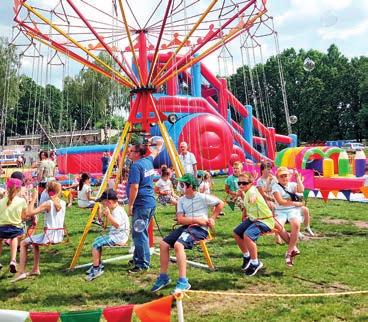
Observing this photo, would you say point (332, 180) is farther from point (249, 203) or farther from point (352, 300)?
point (352, 300)

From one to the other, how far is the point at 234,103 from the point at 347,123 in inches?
1466

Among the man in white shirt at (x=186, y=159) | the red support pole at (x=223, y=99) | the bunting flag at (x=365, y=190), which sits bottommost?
the bunting flag at (x=365, y=190)

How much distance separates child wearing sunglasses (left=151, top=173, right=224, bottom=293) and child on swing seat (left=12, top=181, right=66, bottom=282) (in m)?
1.67

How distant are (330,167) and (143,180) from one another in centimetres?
592

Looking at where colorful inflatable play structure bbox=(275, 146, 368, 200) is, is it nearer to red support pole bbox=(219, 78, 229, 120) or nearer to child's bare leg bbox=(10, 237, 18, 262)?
child's bare leg bbox=(10, 237, 18, 262)

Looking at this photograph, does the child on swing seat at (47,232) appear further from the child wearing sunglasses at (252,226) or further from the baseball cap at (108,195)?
the child wearing sunglasses at (252,226)

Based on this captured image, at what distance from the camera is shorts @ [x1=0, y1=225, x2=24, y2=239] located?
6312 mm

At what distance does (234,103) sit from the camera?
2327 centimetres

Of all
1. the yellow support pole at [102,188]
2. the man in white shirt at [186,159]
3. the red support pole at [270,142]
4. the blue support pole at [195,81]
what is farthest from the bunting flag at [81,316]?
the red support pole at [270,142]

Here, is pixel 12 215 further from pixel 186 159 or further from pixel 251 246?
pixel 186 159

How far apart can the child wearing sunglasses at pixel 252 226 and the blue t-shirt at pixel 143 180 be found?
4.14ft

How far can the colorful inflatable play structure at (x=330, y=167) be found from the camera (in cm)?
960

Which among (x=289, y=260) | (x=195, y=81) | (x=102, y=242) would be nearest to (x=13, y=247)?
(x=102, y=242)

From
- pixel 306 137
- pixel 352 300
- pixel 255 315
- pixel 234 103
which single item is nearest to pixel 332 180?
pixel 352 300
